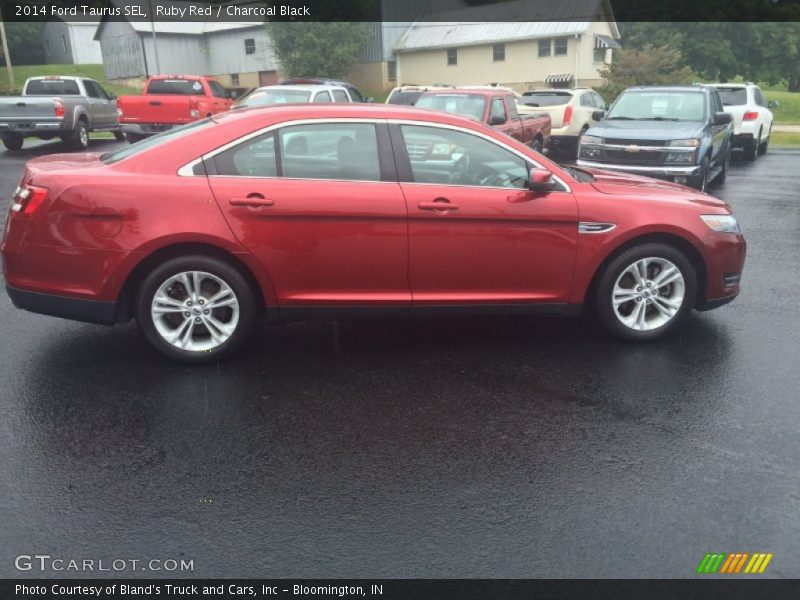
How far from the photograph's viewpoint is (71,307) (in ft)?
15.6

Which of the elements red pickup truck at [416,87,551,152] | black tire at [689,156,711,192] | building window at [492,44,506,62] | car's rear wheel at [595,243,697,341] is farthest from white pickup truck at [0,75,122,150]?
building window at [492,44,506,62]

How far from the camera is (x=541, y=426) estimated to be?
163 inches

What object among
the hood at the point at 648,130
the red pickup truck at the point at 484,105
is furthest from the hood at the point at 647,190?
A: the red pickup truck at the point at 484,105

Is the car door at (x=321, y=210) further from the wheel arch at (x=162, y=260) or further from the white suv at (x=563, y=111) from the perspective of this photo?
the white suv at (x=563, y=111)

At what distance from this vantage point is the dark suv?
11602mm

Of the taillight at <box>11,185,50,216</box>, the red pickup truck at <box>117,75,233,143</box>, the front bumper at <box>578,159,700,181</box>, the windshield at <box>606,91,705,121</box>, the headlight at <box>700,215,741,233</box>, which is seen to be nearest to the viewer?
the taillight at <box>11,185,50,216</box>

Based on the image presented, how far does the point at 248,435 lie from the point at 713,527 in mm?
2376

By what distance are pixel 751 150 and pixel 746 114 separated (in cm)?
101

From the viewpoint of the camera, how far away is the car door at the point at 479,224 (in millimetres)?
4969

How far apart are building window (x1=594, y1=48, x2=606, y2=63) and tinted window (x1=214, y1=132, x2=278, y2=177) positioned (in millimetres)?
48148

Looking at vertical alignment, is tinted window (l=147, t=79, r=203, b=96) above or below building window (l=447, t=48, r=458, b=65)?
below

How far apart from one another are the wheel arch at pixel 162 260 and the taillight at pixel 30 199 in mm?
736

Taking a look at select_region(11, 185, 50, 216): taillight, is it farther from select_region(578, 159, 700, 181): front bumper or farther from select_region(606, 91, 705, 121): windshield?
select_region(606, 91, 705, 121): windshield
